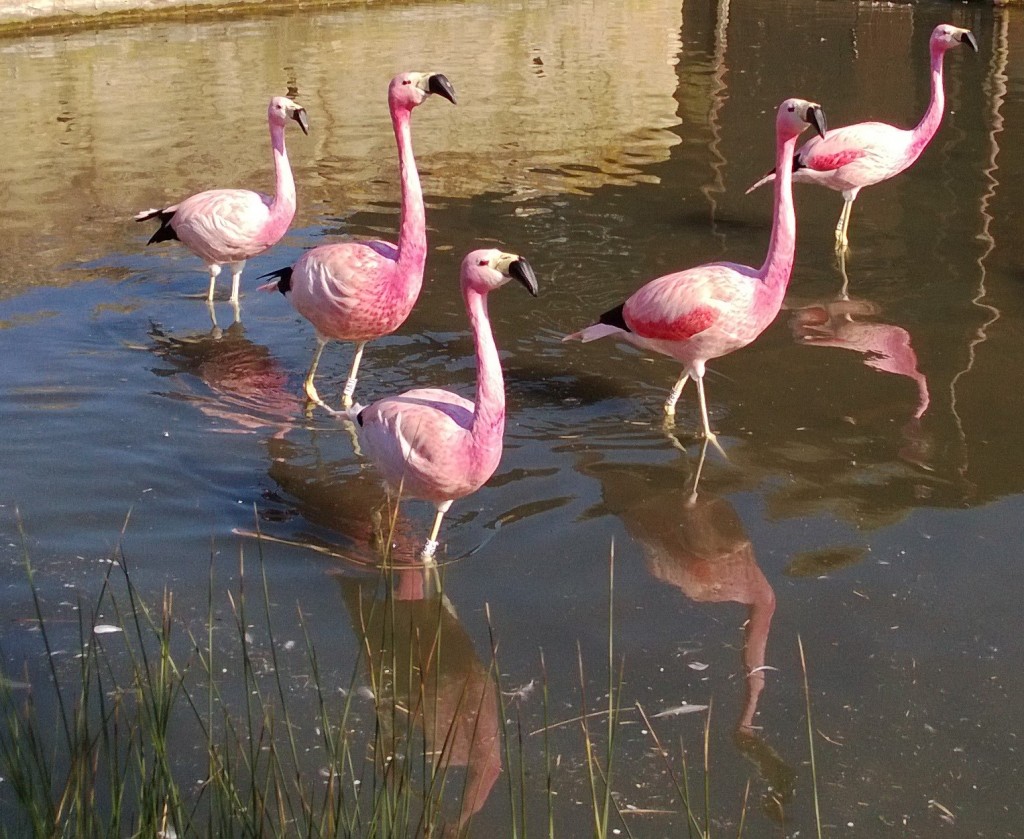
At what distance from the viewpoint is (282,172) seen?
7281 millimetres

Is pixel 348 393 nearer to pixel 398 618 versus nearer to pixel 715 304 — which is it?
pixel 715 304

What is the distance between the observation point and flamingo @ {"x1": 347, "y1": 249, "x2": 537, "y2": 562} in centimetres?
441

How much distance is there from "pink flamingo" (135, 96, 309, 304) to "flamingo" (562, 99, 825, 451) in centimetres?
221

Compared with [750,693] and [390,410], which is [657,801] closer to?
[750,693]

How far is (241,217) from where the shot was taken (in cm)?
717

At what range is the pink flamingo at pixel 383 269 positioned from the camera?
5727 mm

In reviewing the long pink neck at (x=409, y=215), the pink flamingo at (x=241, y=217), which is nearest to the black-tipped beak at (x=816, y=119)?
the long pink neck at (x=409, y=215)

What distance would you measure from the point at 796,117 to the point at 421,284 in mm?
1855

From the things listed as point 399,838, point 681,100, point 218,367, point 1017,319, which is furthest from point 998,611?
point 681,100

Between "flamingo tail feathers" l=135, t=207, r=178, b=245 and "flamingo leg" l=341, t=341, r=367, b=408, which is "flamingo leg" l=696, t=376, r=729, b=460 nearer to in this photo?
"flamingo leg" l=341, t=341, r=367, b=408

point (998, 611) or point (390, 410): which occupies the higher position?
point (390, 410)

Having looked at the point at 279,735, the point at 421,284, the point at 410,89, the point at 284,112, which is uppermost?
the point at 410,89

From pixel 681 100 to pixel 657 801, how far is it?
1199 centimetres

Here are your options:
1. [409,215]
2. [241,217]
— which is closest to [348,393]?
[409,215]
